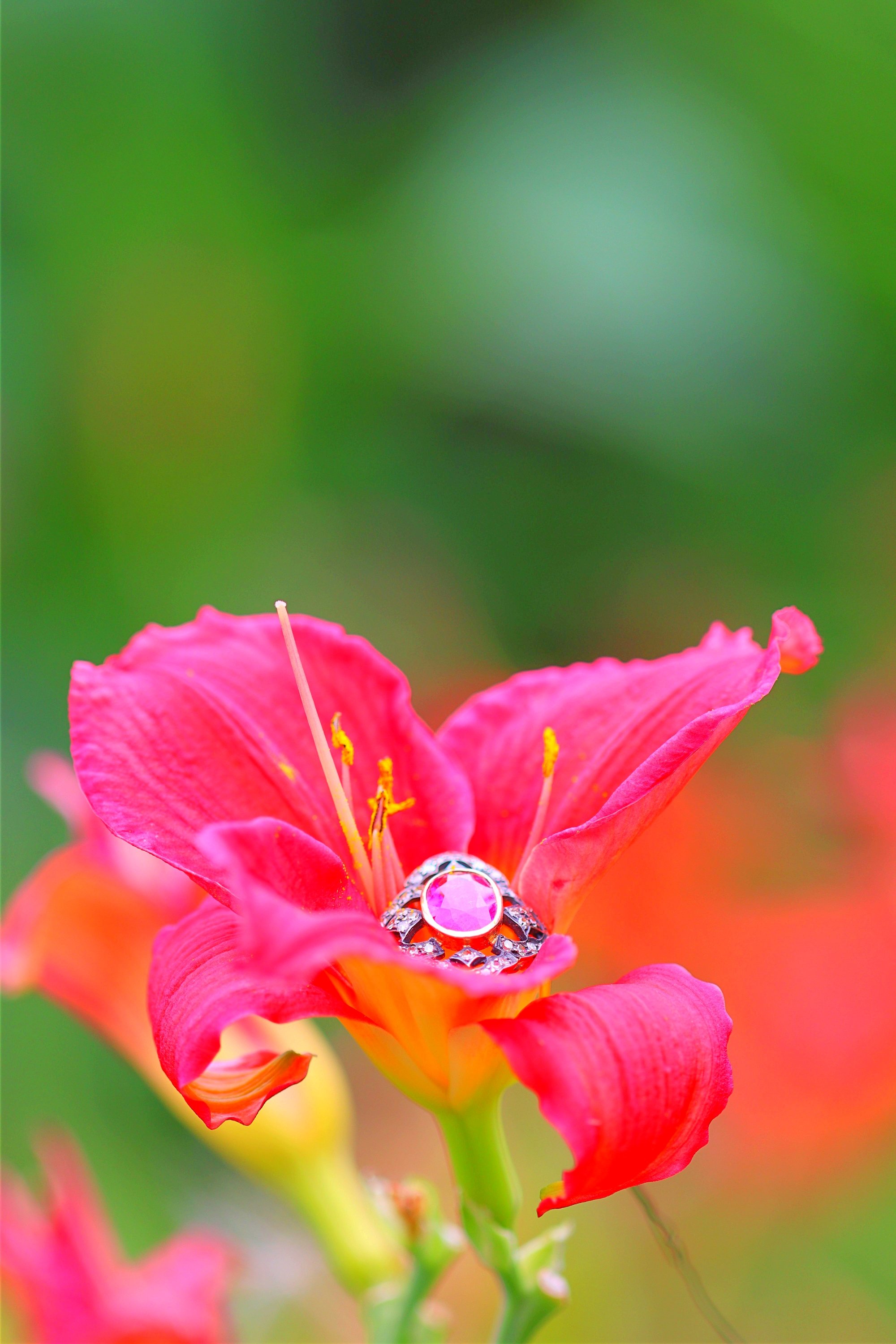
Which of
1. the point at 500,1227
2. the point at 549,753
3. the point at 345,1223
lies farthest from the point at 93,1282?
the point at 549,753

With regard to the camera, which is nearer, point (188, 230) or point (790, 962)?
point (790, 962)

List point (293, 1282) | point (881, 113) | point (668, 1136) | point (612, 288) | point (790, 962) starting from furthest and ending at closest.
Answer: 1. point (881, 113)
2. point (612, 288)
3. point (790, 962)
4. point (293, 1282)
5. point (668, 1136)

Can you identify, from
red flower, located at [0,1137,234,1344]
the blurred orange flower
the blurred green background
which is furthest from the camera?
the blurred green background

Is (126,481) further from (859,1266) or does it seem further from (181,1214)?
(859,1266)

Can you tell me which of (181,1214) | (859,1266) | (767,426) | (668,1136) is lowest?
(181,1214)

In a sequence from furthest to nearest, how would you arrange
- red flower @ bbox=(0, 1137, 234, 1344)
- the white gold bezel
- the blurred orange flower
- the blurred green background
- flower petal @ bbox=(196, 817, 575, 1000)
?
the blurred green background
the blurred orange flower
red flower @ bbox=(0, 1137, 234, 1344)
the white gold bezel
flower petal @ bbox=(196, 817, 575, 1000)

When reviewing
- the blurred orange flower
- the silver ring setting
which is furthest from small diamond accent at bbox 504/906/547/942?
the blurred orange flower

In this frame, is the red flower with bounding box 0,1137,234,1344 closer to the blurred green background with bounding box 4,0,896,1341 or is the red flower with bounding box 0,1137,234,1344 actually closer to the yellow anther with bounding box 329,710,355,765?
the yellow anther with bounding box 329,710,355,765

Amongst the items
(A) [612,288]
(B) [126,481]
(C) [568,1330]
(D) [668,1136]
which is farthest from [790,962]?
(B) [126,481]
